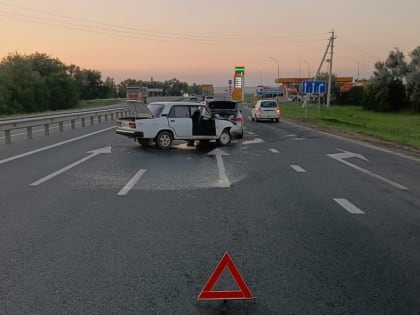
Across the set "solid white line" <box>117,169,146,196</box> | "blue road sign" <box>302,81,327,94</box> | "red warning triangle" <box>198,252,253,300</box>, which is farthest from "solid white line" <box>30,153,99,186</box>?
"blue road sign" <box>302,81,327,94</box>

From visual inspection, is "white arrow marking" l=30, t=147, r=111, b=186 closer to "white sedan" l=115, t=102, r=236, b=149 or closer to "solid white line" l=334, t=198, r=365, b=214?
"white sedan" l=115, t=102, r=236, b=149

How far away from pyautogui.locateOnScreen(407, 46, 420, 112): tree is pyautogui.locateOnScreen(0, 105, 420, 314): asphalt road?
193 feet

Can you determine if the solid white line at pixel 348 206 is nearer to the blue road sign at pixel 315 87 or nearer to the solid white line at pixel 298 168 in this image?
the solid white line at pixel 298 168

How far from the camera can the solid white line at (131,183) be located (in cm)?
841

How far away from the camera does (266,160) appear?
13211 millimetres

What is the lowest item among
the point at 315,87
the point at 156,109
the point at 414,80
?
the point at 156,109

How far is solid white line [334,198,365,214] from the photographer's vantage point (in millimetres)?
7082

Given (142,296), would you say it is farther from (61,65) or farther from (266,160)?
(61,65)

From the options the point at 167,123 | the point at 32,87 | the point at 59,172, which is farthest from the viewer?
the point at 32,87

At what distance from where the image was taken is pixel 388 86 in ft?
239

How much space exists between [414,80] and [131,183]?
64936 millimetres

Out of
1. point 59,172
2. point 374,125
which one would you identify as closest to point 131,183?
point 59,172

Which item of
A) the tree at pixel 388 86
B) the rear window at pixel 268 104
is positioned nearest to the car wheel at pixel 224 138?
the rear window at pixel 268 104

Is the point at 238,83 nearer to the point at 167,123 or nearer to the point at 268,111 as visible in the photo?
the point at 268,111
